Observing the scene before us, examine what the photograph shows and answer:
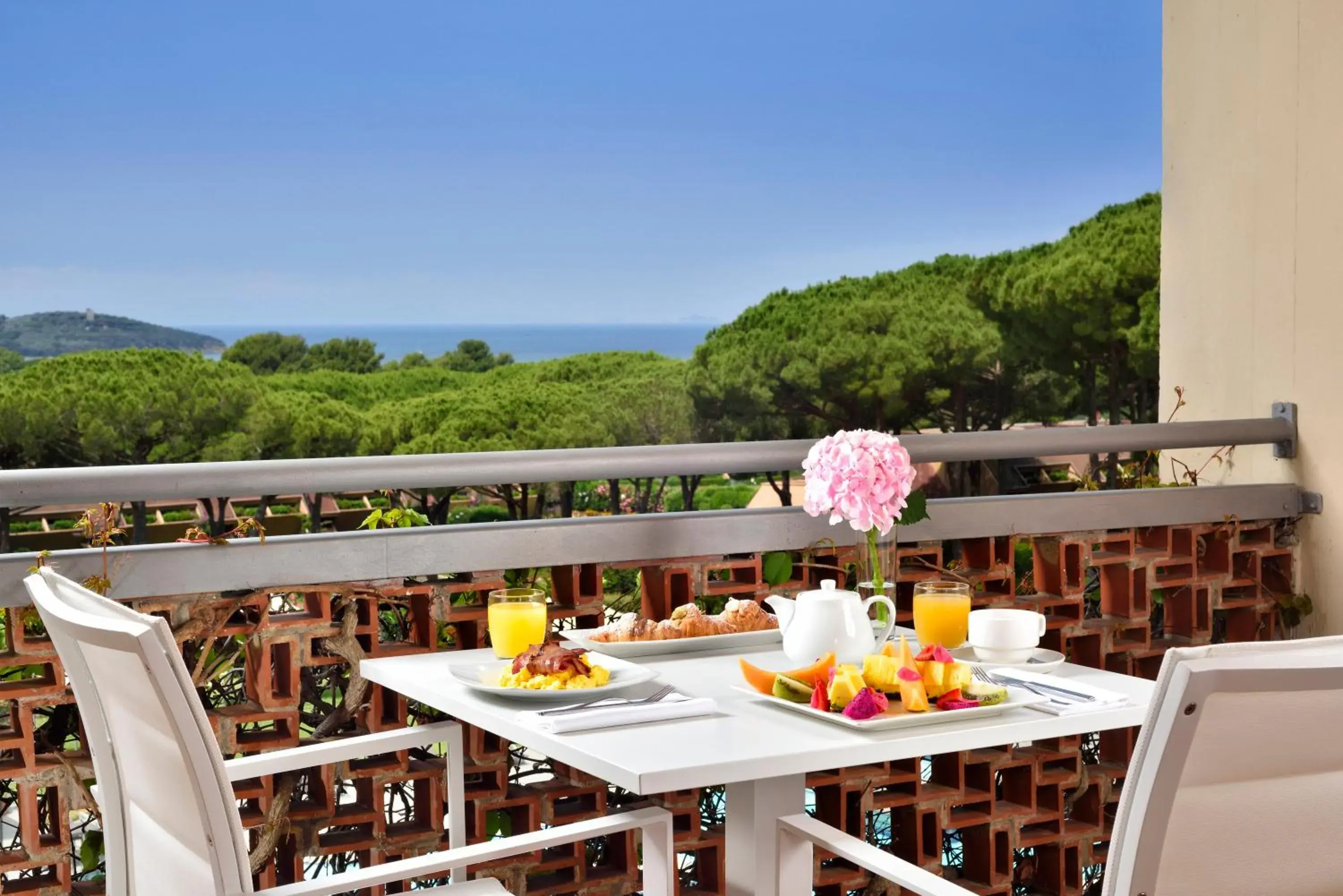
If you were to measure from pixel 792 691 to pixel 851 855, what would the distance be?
0.98ft

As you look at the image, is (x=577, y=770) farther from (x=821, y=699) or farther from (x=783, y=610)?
(x=821, y=699)

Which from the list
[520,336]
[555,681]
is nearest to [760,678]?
[555,681]

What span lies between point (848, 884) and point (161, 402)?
20.7 m

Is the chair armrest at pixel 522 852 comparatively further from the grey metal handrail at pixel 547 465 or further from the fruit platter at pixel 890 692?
the grey metal handrail at pixel 547 465

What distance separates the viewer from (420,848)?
2.30 metres

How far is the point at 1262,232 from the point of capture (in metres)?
2.88

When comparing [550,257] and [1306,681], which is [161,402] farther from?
[1306,681]

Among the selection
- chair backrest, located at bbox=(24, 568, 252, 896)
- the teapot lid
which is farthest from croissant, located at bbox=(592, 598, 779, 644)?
chair backrest, located at bbox=(24, 568, 252, 896)

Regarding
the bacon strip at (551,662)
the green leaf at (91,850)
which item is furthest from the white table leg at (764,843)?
the green leaf at (91,850)

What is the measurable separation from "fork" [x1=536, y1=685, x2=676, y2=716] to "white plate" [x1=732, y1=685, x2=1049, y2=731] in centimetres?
13

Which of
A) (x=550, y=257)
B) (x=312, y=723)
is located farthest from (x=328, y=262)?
(x=312, y=723)

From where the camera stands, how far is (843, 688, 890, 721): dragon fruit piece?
63.4 inches

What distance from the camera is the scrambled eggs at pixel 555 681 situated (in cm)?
175

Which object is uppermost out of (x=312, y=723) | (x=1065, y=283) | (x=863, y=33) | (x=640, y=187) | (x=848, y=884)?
(x=863, y=33)
